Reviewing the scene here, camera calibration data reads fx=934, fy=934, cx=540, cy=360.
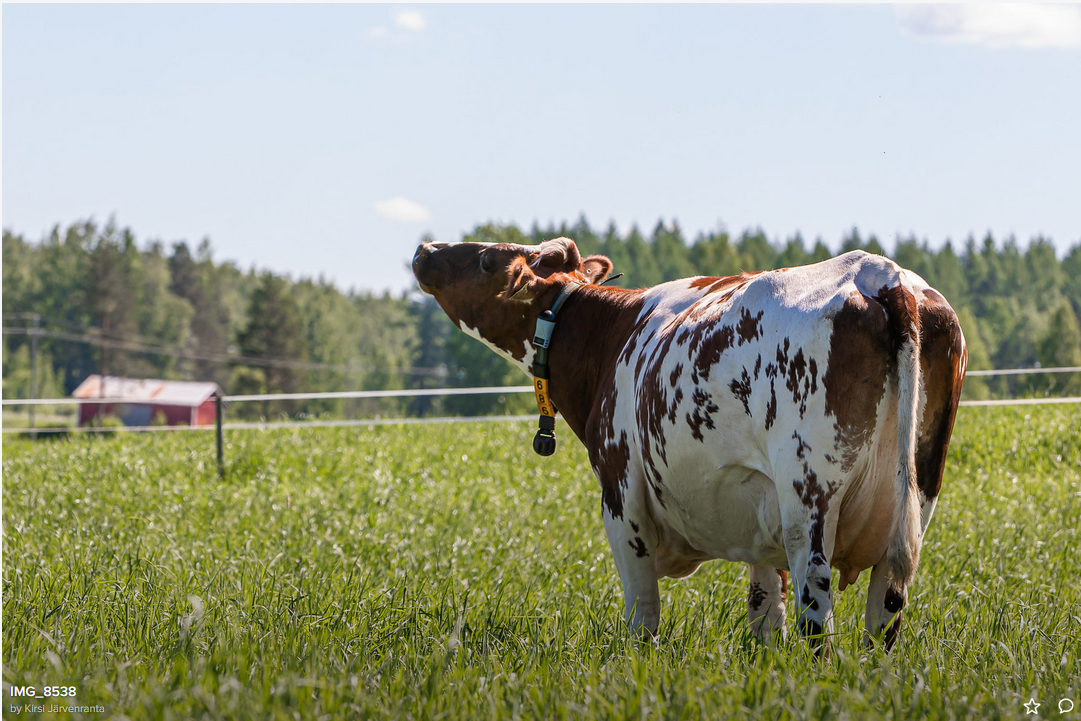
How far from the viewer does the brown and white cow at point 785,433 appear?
3076 mm

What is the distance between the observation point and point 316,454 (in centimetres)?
1153

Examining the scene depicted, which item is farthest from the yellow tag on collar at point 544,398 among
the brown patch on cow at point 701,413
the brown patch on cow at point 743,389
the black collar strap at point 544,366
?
the brown patch on cow at point 743,389

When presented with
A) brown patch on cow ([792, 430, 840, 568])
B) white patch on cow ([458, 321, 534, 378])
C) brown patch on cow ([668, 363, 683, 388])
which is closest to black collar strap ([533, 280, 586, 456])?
white patch on cow ([458, 321, 534, 378])

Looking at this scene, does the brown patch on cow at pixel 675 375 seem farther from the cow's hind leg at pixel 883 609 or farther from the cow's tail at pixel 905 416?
the cow's hind leg at pixel 883 609

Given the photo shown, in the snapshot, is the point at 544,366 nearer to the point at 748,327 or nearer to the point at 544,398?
the point at 544,398

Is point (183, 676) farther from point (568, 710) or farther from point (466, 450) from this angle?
point (466, 450)

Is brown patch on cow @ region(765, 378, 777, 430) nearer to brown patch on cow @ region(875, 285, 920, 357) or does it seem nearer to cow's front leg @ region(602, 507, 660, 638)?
brown patch on cow @ region(875, 285, 920, 357)

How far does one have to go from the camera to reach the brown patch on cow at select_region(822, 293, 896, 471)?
306cm

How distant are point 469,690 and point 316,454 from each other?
915 centimetres

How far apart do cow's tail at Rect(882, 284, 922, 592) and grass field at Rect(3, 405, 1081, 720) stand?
354 mm

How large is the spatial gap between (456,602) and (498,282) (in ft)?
5.30

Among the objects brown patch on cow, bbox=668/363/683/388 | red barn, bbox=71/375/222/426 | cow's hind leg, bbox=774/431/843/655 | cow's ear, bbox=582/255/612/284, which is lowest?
red barn, bbox=71/375/222/426

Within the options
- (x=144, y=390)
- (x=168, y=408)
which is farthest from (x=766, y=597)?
(x=144, y=390)

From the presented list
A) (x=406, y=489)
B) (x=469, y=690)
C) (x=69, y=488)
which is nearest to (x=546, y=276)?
(x=469, y=690)
